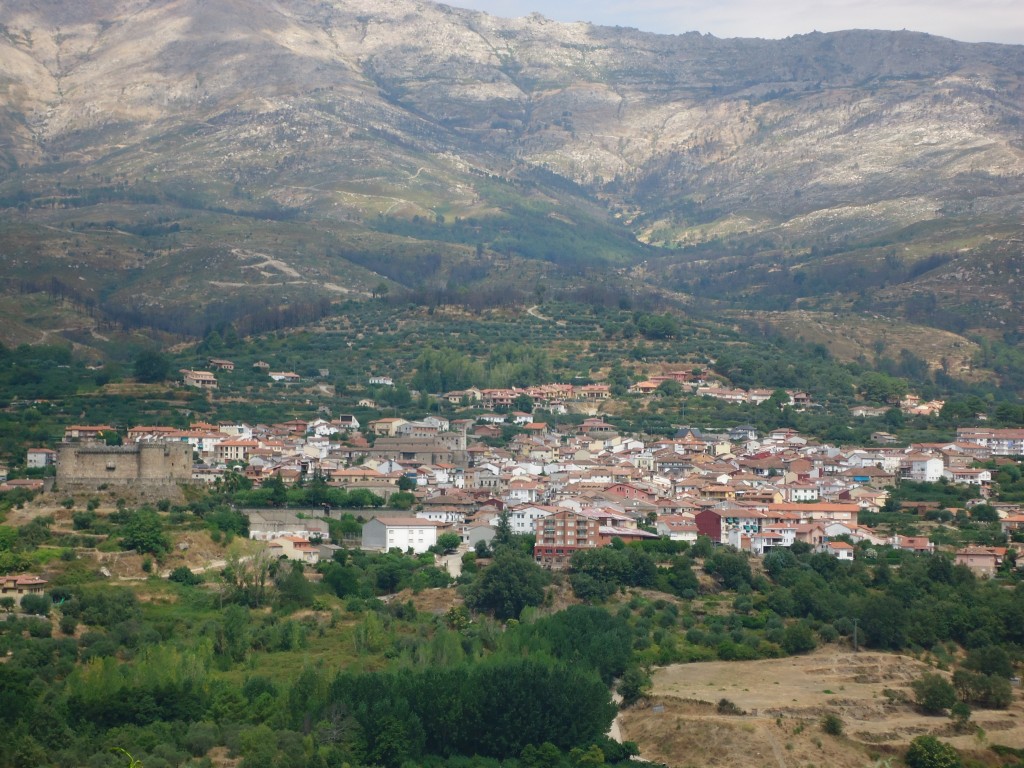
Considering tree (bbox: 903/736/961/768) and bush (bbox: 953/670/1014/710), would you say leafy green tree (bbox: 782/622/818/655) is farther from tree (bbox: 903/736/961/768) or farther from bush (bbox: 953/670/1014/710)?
tree (bbox: 903/736/961/768)

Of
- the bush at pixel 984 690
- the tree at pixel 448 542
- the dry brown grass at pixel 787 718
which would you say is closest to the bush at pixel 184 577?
the tree at pixel 448 542

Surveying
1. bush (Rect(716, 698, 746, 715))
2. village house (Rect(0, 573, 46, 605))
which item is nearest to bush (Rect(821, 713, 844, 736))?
bush (Rect(716, 698, 746, 715))

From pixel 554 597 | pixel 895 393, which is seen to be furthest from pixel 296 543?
pixel 895 393

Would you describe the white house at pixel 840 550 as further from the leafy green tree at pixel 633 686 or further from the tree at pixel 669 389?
the tree at pixel 669 389

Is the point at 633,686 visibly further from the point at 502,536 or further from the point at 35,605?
the point at 35,605

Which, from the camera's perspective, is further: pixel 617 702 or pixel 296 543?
pixel 296 543

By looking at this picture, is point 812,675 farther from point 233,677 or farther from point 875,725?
point 233,677
